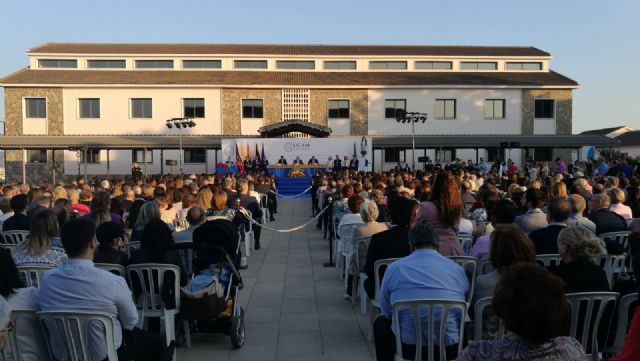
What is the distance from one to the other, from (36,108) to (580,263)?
128 ft

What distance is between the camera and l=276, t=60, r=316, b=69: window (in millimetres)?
40438

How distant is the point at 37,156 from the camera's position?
3653cm

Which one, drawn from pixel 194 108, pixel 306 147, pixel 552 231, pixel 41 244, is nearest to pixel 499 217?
pixel 552 231

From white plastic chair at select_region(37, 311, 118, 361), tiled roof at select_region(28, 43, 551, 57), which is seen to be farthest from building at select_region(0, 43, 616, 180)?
white plastic chair at select_region(37, 311, 118, 361)

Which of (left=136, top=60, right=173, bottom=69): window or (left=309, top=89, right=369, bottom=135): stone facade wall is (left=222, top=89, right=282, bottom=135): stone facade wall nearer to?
(left=309, top=89, right=369, bottom=135): stone facade wall

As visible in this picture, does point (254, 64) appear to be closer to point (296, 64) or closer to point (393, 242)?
point (296, 64)

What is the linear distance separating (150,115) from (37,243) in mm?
33715

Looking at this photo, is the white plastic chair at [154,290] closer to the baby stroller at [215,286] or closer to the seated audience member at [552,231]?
the baby stroller at [215,286]

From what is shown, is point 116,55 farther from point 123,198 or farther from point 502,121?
point 123,198

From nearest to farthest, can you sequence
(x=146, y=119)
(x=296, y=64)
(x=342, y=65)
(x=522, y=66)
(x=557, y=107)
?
1. (x=146, y=119)
2. (x=557, y=107)
3. (x=296, y=64)
4. (x=342, y=65)
5. (x=522, y=66)

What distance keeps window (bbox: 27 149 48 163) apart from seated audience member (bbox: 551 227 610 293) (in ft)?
125

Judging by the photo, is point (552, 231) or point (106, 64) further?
point (106, 64)

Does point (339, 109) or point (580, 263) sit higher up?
point (339, 109)

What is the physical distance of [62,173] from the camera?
36.1 m
